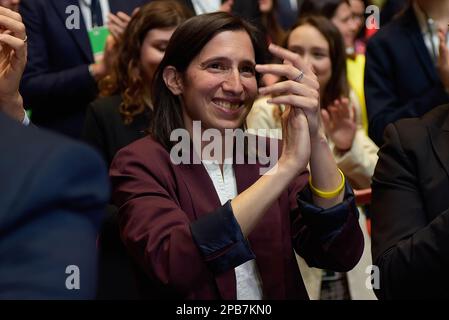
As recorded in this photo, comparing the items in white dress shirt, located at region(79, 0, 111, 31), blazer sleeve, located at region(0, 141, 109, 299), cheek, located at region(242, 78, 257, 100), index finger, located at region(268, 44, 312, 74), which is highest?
blazer sleeve, located at region(0, 141, 109, 299)

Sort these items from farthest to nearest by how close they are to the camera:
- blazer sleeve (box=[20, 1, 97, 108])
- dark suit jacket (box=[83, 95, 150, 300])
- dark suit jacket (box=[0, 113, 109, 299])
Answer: blazer sleeve (box=[20, 1, 97, 108]) → dark suit jacket (box=[83, 95, 150, 300]) → dark suit jacket (box=[0, 113, 109, 299])

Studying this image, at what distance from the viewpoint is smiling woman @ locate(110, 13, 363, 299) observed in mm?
1856

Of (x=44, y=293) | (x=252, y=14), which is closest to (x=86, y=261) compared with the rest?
(x=44, y=293)

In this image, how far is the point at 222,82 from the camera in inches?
85.6

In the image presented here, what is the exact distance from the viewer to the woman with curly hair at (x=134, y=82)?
9.42ft

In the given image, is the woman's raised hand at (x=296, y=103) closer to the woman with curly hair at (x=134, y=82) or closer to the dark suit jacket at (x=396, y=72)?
the woman with curly hair at (x=134, y=82)

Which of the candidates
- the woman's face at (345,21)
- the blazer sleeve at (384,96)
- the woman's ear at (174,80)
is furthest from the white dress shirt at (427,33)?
the woman's ear at (174,80)

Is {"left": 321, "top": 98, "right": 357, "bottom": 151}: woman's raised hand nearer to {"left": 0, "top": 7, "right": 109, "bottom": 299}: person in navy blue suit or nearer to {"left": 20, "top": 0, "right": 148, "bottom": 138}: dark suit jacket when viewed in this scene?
{"left": 20, "top": 0, "right": 148, "bottom": 138}: dark suit jacket

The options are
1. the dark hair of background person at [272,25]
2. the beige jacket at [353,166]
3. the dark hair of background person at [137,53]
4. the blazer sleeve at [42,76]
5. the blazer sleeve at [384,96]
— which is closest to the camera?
the beige jacket at [353,166]

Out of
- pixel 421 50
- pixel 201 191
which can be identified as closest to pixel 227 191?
pixel 201 191

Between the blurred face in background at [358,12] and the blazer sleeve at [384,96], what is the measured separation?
3.21 feet

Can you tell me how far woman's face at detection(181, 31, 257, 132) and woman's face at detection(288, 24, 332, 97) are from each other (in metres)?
1.16

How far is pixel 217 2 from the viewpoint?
12.1 ft

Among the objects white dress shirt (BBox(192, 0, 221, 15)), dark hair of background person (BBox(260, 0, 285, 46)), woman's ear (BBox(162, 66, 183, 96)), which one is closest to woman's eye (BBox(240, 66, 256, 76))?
woman's ear (BBox(162, 66, 183, 96))
